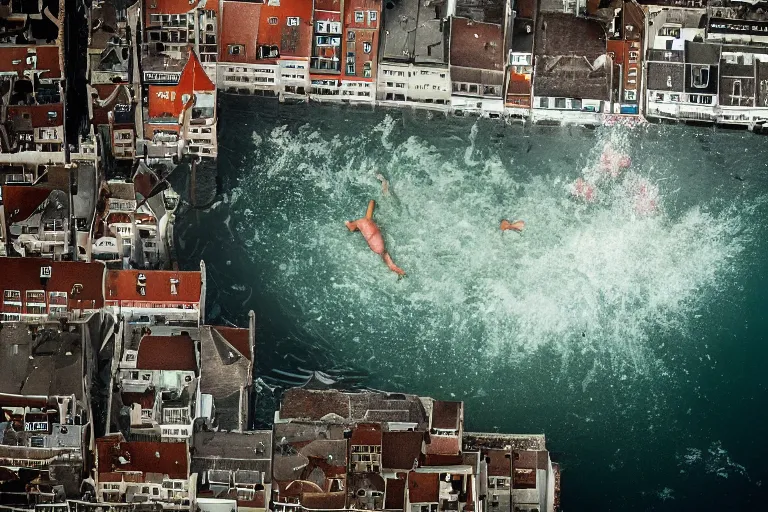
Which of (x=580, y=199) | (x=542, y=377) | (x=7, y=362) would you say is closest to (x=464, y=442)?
(x=542, y=377)

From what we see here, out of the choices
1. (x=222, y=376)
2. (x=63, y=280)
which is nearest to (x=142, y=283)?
(x=63, y=280)

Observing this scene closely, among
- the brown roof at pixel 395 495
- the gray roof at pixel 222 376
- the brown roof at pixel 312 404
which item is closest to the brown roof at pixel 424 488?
the brown roof at pixel 395 495

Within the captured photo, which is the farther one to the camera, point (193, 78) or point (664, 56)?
point (664, 56)

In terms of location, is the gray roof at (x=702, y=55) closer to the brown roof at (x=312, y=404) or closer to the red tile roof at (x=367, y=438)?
the brown roof at (x=312, y=404)

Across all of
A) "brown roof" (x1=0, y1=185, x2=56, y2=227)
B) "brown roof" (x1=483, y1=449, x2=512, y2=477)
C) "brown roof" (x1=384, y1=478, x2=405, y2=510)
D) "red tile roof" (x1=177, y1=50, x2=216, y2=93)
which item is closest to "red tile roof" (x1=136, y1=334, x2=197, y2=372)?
"brown roof" (x1=0, y1=185, x2=56, y2=227)

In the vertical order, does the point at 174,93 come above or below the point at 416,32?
below

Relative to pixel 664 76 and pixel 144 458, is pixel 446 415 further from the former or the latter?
pixel 664 76

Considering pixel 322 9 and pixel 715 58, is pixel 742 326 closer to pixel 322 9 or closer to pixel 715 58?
pixel 715 58
